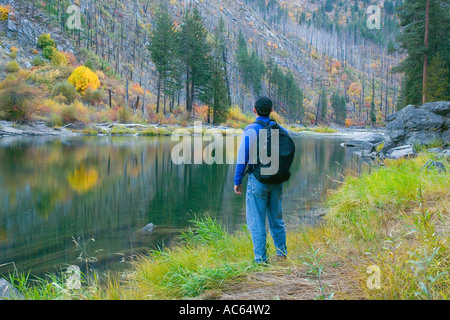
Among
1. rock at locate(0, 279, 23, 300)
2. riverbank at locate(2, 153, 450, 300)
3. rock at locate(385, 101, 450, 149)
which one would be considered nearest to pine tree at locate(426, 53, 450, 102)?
rock at locate(385, 101, 450, 149)

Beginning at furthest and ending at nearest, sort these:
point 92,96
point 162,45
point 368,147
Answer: point 162,45 < point 92,96 < point 368,147

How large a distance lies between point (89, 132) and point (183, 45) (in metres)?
22.2

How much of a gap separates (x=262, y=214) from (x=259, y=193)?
226 millimetres

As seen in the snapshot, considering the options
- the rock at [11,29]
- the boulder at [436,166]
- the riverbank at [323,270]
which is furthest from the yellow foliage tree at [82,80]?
the riverbank at [323,270]

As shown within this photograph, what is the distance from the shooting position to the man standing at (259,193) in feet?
11.4

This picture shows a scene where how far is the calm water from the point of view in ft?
18.4

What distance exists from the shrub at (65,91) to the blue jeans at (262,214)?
1405 inches

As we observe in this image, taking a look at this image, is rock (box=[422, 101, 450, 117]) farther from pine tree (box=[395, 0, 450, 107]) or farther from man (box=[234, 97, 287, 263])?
man (box=[234, 97, 287, 263])

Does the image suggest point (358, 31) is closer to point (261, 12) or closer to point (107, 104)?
point (261, 12)

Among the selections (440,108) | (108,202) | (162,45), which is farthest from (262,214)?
(162,45)

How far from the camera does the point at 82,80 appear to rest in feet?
127

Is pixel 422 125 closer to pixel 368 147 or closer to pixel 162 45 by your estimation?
pixel 368 147

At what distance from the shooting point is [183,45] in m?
47.8

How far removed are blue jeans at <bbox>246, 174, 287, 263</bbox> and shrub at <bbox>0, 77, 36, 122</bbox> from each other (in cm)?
2876
